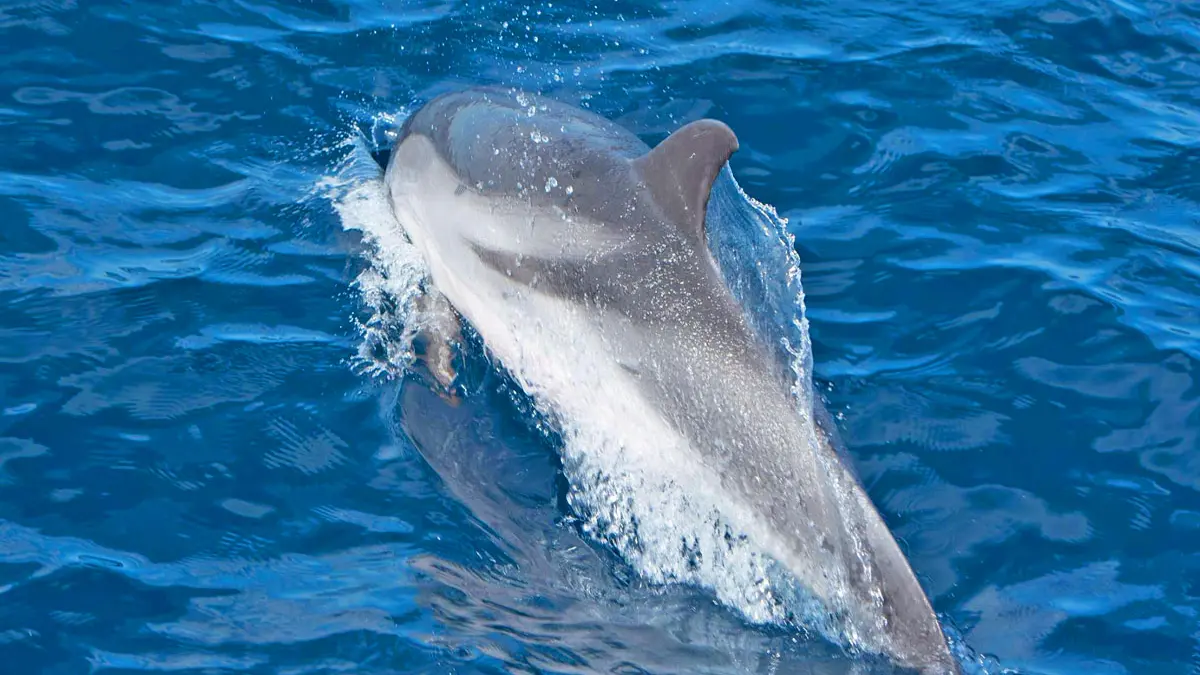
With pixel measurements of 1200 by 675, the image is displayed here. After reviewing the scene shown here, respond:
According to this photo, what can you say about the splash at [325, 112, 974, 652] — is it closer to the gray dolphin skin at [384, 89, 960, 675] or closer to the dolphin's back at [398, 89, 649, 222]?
the gray dolphin skin at [384, 89, 960, 675]

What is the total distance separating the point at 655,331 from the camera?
709 centimetres

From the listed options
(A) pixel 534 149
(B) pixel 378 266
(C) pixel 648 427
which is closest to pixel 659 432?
(C) pixel 648 427

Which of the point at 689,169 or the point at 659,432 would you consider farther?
the point at 659,432

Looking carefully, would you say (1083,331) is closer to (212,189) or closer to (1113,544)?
(1113,544)

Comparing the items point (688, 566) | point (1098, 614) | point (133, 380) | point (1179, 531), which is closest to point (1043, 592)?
point (1098, 614)

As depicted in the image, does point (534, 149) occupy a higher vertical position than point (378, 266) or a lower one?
higher

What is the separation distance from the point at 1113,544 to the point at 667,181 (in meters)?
3.35

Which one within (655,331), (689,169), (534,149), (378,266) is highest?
(689,169)

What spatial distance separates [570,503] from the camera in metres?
7.27

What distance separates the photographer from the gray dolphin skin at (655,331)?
6.25 meters

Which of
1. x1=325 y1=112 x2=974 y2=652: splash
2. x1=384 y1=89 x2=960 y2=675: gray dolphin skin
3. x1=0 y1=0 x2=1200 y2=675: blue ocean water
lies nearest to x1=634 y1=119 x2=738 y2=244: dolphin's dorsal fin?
x1=384 y1=89 x2=960 y2=675: gray dolphin skin

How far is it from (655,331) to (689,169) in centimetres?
98

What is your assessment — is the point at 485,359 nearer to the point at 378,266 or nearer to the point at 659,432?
the point at 378,266

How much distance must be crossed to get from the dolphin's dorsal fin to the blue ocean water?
1.83 metres
